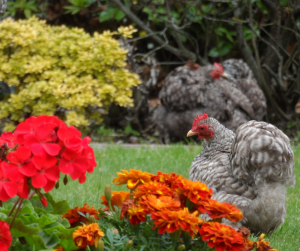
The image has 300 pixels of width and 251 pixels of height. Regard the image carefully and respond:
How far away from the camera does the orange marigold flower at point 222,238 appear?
154 centimetres

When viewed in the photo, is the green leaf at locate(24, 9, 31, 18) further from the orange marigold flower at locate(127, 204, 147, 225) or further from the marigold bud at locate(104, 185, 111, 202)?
the orange marigold flower at locate(127, 204, 147, 225)

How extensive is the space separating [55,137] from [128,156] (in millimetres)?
3337

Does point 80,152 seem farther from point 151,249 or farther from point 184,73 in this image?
point 184,73

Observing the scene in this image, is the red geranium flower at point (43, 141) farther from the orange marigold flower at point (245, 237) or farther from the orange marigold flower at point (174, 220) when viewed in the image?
the orange marigold flower at point (245, 237)

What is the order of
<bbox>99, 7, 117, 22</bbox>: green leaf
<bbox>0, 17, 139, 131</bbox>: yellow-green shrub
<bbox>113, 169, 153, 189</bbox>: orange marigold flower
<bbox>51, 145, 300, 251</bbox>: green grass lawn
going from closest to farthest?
1. <bbox>113, 169, 153, 189</bbox>: orange marigold flower
2. <bbox>51, 145, 300, 251</bbox>: green grass lawn
3. <bbox>0, 17, 139, 131</bbox>: yellow-green shrub
4. <bbox>99, 7, 117, 22</bbox>: green leaf

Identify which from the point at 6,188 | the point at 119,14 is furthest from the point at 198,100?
the point at 6,188

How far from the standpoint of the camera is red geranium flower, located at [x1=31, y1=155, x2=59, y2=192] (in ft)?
4.43

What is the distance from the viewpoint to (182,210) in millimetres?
1606

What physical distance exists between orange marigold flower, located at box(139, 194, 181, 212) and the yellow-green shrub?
366 centimetres

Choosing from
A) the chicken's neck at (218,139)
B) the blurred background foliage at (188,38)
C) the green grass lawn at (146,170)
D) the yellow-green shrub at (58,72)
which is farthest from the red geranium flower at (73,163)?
the blurred background foliage at (188,38)

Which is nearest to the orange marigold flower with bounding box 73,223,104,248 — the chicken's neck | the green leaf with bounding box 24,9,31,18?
the chicken's neck

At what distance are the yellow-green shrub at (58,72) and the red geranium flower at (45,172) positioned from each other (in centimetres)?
383

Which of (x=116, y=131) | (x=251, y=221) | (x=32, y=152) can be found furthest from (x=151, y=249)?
(x=116, y=131)

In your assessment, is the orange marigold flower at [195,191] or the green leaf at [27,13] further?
the green leaf at [27,13]
